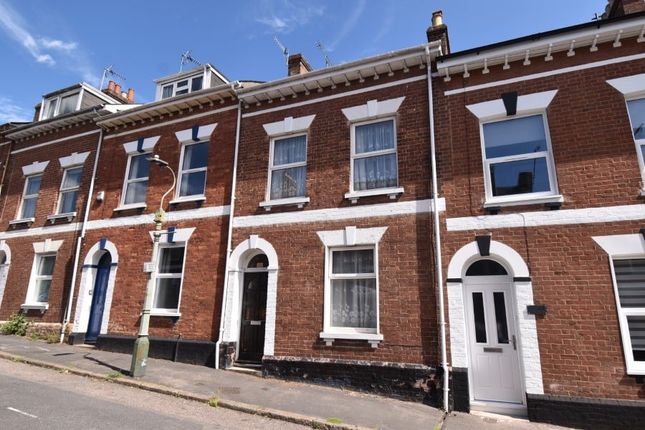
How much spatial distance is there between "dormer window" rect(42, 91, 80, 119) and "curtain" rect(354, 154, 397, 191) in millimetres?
11413

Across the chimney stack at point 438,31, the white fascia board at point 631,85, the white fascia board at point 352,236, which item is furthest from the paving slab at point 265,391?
the chimney stack at point 438,31

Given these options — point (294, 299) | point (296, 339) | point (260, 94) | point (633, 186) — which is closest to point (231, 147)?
point (260, 94)

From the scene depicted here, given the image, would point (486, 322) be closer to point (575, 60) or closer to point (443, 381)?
point (443, 381)

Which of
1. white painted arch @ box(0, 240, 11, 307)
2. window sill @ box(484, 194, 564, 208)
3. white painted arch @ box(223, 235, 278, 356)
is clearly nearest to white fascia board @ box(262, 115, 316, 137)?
white painted arch @ box(223, 235, 278, 356)

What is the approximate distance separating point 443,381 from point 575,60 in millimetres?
6753

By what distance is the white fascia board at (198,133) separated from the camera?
1097cm

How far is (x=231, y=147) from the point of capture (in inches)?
416

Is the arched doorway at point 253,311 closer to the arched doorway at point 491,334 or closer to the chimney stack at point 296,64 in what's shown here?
the arched doorway at point 491,334

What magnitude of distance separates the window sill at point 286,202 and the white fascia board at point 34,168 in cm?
921

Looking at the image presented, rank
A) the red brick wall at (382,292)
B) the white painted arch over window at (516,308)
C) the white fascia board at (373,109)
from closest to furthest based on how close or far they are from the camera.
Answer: the white painted arch over window at (516,308) → the red brick wall at (382,292) → the white fascia board at (373,109)

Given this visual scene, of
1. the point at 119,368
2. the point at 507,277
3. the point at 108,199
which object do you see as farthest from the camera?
the point at 108,199

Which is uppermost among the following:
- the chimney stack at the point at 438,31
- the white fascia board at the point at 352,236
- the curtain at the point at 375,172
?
the chimney stack at the point at 438,31

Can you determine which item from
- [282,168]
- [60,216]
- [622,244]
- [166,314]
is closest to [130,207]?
[60,216]

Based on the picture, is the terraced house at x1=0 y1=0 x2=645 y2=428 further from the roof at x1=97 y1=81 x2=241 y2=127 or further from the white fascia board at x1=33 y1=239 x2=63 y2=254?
the white fascia board at x1=33 y1=239 x2=63 y2=254
